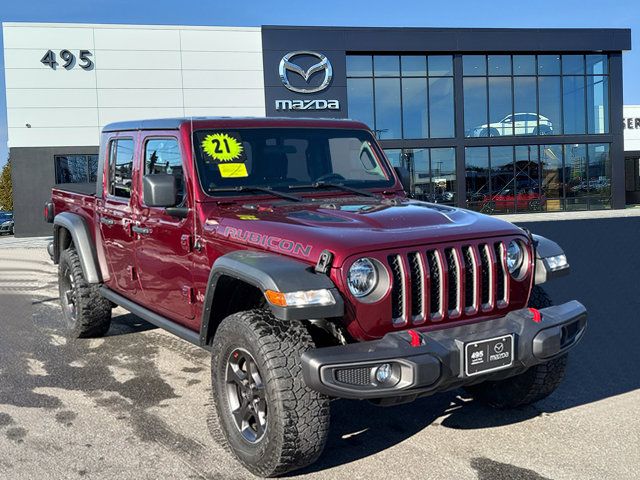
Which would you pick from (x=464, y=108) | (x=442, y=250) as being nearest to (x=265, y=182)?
(x=442, y=250)

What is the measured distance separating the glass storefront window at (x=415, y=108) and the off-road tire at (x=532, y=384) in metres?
24.1

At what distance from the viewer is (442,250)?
3295 mm

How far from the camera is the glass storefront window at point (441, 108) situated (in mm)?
27781

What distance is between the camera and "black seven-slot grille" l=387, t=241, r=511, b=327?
3.18 m

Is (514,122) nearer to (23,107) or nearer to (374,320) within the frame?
(23,107)

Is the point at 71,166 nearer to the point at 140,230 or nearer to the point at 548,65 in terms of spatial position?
the point at 548,65

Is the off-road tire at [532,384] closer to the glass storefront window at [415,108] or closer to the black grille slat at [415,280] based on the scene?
the black grille slat at [415,280]

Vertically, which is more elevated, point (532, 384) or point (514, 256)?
point (514, 256)

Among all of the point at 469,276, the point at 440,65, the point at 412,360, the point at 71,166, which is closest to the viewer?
the point at 412,360

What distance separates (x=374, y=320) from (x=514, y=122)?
2705 cm

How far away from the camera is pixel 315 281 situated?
3.04 meters

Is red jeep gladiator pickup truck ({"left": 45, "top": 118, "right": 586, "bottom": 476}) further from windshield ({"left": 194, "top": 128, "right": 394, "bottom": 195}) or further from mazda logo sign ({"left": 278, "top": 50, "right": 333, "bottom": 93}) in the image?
mazda logo sign ({"left": 278, "top": 50, "right": 333, "bottom": 93})

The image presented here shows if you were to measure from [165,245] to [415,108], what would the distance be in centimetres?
2443

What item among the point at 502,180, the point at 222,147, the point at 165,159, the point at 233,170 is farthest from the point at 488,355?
the point at 502,180
